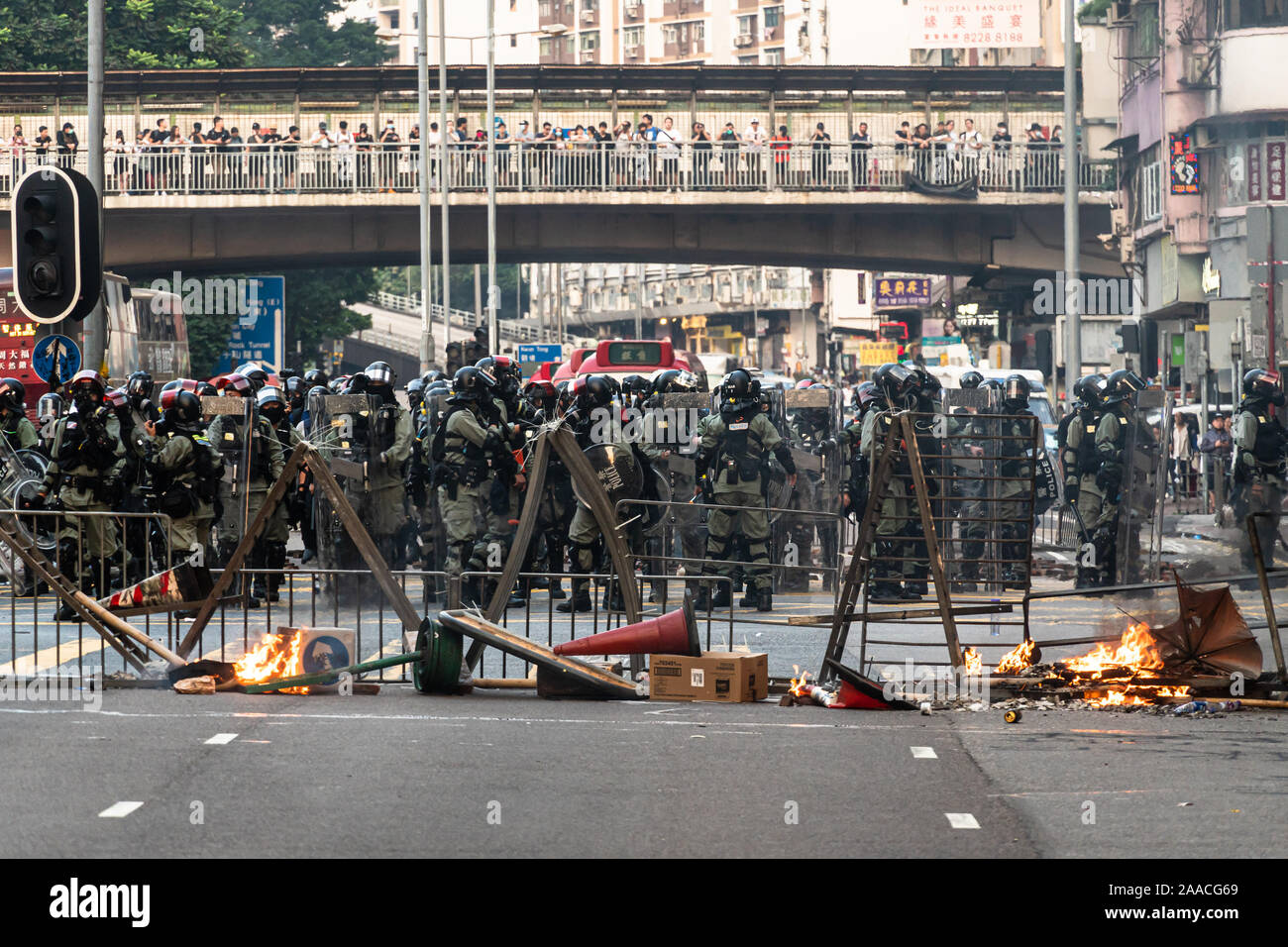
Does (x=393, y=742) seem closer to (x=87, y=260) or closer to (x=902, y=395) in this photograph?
(x=87, y=260)

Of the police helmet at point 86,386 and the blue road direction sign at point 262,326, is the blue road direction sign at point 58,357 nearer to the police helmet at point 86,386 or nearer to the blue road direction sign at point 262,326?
the police helmet at point 86,386

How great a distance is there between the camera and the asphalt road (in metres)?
7.36

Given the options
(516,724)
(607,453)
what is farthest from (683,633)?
(607,453)

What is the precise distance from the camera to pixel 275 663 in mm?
11680

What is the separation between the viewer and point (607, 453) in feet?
53.5

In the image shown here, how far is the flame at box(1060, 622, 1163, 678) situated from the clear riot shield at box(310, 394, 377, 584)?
6435mm

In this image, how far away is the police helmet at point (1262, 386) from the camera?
18.7 metres

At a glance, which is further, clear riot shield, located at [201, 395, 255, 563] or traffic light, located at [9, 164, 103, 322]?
clear riot shield, located at [201, 395, 255, 563]

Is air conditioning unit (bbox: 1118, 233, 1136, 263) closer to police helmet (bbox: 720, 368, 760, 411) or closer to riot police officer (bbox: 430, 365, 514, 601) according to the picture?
police helmet (bbox: 720, 368, 760, 411)

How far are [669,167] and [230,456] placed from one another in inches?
1128

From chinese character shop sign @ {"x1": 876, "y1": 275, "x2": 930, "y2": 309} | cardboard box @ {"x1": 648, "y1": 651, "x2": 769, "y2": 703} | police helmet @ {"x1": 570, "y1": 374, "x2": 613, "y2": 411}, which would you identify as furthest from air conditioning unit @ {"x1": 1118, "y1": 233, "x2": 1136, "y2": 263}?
cardboard box @ {"x1": 648, "y1": 651, "x2": 769, "y2": 703}
